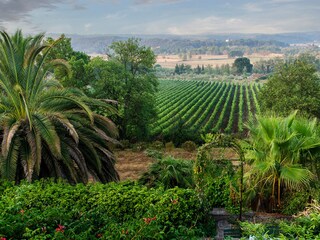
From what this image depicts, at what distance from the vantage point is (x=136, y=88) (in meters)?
21.7

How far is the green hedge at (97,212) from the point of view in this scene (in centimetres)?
501

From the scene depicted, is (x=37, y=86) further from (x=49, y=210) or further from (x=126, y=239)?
(x=126, y=239)

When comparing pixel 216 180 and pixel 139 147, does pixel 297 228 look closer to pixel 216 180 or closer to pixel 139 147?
pixel 216 180

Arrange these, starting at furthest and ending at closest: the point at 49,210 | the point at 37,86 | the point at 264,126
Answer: the point at 37,86
the point at 264,126
the point at 49,210

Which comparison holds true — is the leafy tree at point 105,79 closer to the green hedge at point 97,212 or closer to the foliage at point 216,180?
the foliage at point 216,180

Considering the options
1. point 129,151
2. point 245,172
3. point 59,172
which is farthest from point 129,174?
point 245,172

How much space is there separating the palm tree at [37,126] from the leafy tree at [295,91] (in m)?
13.3

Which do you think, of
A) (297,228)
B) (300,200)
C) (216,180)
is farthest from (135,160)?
(297,228)

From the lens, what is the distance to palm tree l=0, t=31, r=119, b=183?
780cm

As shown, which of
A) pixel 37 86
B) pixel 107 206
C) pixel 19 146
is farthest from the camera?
pixel 37 86

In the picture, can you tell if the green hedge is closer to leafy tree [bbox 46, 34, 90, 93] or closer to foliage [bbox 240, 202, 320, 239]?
foliage [bbox 240, 202, 320, 239]

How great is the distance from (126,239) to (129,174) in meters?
9.98

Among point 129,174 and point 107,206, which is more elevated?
point 107,206

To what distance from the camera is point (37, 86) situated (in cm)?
883
